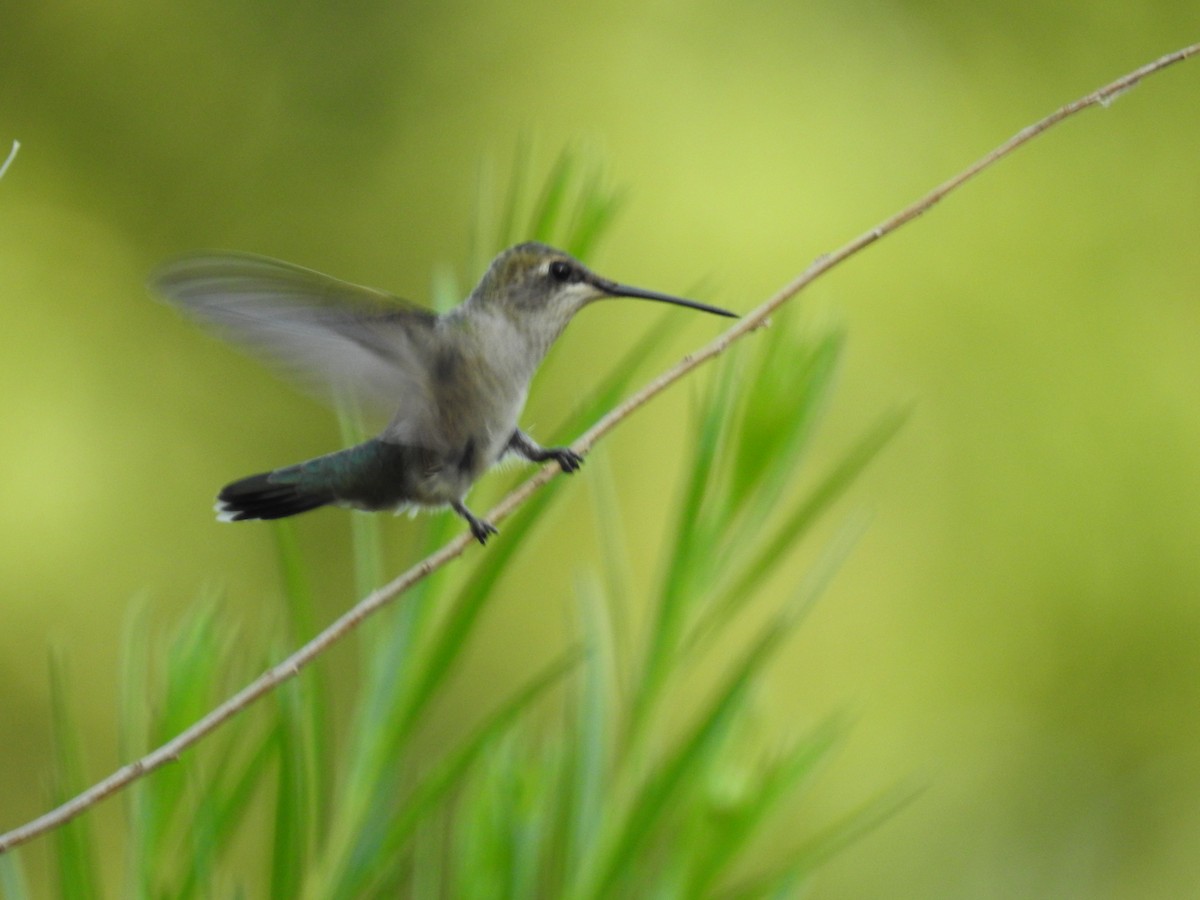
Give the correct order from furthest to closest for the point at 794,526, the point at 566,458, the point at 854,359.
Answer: the point at 854,359
the point at 566,458
the point at 794,526

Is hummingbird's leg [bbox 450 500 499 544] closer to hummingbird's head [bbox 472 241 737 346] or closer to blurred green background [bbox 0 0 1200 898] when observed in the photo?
hummingbird's head [bbox 472 241 737 346]

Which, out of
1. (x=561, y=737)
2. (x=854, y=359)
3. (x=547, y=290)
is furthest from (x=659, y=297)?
(x=854, y=359)

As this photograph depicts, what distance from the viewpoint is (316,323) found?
2.34 ft

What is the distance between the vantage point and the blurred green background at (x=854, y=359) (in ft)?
8.30

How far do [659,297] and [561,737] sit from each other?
0.77ft

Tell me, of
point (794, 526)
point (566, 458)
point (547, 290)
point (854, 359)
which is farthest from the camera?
point (854, 359)

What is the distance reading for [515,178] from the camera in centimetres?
66

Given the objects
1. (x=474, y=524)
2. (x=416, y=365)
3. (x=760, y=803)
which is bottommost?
(x=760, y=803)

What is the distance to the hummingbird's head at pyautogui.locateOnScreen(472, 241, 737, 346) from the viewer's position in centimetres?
81

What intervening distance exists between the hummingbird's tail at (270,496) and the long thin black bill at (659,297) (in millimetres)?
196

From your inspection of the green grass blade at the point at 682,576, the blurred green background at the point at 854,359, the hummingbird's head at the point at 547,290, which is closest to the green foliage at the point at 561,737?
the green grass blade at the point at 682,576

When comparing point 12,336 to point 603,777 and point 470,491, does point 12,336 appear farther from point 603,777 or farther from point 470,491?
point 603,777

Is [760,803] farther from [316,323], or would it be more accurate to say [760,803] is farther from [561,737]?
[316,323]

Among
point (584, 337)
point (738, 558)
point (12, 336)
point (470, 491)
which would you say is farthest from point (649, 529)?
point (738, 558)
